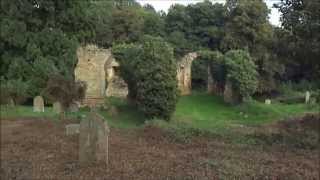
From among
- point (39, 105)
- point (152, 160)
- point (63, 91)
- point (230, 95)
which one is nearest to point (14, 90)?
point (39, 105)

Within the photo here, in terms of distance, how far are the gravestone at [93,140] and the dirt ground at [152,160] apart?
0.22 metres

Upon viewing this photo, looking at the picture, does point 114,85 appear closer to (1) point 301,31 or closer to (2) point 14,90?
(2) point 14,90

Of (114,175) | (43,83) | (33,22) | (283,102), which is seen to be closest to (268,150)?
(114,175)

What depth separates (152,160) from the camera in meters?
10.5

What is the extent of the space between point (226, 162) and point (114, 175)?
97.4 inches

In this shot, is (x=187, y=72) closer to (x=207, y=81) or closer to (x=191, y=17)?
(x=207, y=81)

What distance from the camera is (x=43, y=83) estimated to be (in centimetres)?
3694

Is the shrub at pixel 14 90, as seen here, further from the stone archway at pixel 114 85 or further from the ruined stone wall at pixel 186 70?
the ruined stone wall at pixel 186 70

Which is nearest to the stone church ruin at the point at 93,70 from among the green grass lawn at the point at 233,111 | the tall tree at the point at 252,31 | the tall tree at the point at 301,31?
the green grass lawn at the point at 233,111

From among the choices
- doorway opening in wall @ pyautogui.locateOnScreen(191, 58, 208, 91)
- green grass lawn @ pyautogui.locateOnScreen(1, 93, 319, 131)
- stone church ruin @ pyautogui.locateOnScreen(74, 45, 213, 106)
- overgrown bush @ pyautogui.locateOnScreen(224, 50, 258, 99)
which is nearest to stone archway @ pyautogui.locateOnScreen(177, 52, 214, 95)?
doorway opening in wall @ pyautogui.locateOnScreen(191, 58, 208, 91)

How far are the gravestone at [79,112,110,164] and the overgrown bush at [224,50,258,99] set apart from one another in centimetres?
3152

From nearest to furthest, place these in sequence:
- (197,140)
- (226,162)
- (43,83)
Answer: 1. (226,162)
2. (197,140)
3. (43,83)

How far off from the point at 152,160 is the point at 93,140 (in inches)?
44.5

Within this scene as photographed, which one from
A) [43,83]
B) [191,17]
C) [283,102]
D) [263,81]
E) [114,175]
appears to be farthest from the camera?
[191,17]
